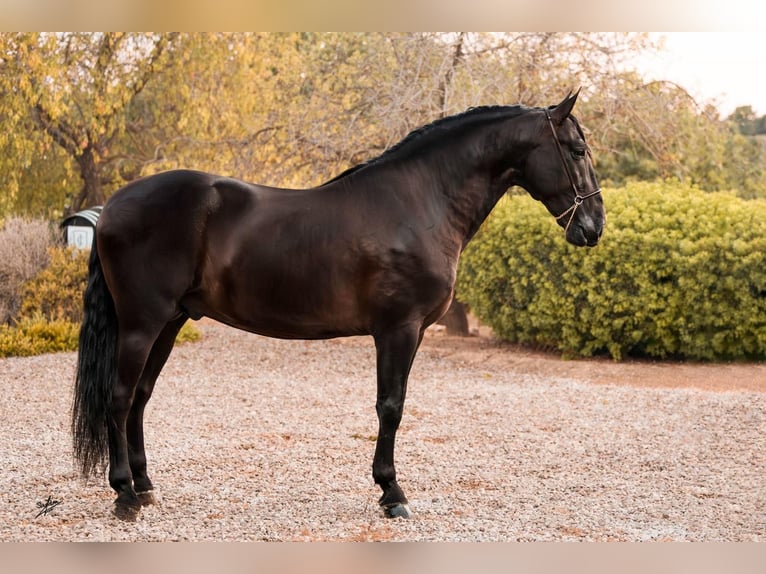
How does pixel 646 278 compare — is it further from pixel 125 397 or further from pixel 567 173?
pixel 125 397

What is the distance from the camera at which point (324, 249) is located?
14.0 ft

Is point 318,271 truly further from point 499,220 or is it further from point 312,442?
point 499,220

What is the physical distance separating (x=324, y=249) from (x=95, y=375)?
4.53ft

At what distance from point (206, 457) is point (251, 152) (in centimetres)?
669

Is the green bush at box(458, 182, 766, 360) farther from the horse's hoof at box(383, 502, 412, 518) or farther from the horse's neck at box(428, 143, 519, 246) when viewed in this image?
the horse's hoof at box(383, 502, 412, 518)

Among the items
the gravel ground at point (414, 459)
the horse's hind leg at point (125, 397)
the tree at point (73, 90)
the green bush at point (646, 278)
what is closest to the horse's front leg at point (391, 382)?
the gravel ground at point (414, 459)

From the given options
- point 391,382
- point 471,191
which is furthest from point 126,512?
point 471,191

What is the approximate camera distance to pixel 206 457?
5719mm

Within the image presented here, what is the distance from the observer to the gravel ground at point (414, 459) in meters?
4.34

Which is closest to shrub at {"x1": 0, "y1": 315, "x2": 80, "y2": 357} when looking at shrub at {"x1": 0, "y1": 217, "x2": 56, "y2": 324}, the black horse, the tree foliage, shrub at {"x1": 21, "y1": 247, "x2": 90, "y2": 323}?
shrub at {"x1": 21, "y1": 247, "x2": 90, "y2": 323}

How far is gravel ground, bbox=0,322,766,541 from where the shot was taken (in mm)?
4344

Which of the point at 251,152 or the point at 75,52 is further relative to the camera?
the point at 75,52
